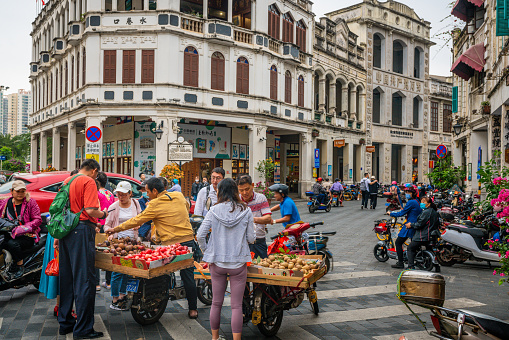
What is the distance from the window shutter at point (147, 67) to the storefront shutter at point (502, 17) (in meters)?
16.1

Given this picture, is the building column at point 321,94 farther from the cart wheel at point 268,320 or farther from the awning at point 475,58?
the cart wheel at point 268,320

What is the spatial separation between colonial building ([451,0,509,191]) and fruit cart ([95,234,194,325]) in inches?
401

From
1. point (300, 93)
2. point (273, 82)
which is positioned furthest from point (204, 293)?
point (300, 93)

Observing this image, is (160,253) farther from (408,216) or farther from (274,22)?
(274,22)

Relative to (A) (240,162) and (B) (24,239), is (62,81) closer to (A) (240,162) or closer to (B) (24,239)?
(A) (240,162)

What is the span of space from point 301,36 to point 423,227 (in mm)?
22905

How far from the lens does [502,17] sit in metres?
10.9

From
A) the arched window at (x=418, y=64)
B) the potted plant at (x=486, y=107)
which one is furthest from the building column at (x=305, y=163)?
the arched window at (x=418, y=64)

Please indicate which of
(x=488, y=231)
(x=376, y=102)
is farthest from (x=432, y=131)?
(x=488, y=231)

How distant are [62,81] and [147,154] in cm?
837

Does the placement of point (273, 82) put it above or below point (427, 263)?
above

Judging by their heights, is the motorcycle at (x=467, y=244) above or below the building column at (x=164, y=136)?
below

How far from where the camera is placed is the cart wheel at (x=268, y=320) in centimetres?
497

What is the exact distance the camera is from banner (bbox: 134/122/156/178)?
78.6 ft
